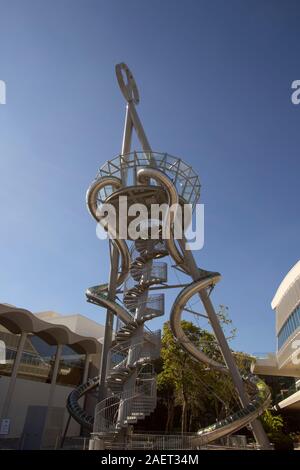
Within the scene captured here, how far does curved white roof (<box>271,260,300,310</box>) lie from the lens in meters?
36.9

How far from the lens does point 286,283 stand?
135 feet

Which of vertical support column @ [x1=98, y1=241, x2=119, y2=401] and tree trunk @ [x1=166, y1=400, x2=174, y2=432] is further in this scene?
tree trunk @ [x1=166, y1=400, x2=174, y2=432]

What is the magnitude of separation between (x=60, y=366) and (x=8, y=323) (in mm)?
6415

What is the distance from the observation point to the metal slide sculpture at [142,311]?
14312 mm

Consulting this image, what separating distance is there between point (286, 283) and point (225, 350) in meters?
26.4

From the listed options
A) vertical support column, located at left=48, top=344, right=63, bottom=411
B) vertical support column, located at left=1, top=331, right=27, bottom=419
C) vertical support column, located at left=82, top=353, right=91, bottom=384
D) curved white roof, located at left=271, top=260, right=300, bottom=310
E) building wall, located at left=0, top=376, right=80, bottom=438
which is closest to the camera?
vertical support column, located at left=1, top=331, right=27, bottom=419

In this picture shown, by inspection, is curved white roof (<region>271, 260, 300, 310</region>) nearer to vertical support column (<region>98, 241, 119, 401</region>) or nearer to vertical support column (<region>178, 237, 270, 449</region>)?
vertical support column (<region>178, 237, 270, 449</region>)

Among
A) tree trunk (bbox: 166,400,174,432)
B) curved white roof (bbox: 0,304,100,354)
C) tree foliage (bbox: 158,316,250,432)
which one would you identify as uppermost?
curved white roof (bbox: 0,304,100,354)

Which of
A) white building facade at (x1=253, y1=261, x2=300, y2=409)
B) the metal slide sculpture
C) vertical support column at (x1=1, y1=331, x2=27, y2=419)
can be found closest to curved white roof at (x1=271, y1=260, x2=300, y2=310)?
white building facade at (x1=253, y1=261, x2=300, y2=409)

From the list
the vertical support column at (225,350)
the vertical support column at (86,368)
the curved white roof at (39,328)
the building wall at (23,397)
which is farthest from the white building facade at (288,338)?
the building wall at (23,397)

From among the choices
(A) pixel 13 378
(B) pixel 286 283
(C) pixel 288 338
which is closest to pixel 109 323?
(A) pixel 13 378

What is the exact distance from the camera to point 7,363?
23.2 meters
